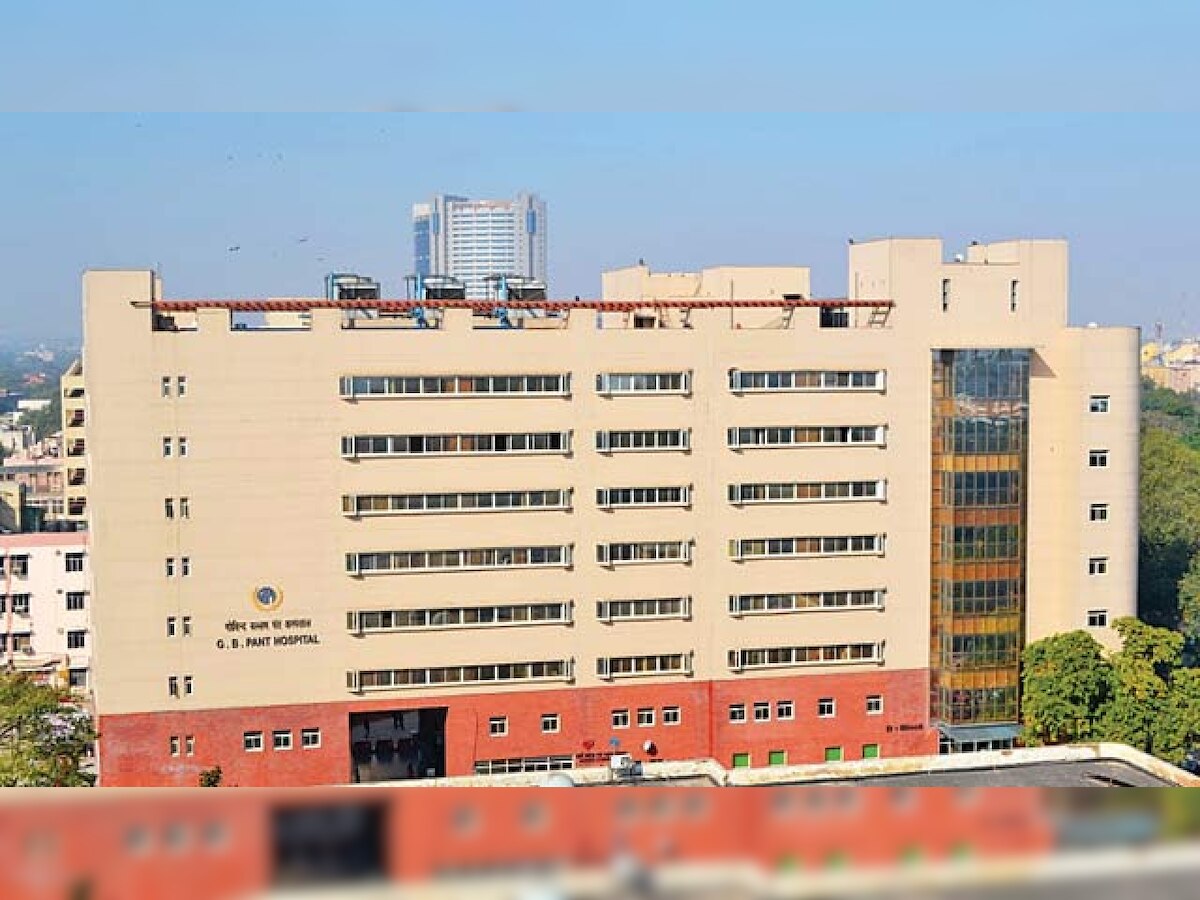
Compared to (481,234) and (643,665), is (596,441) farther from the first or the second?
(481,234)

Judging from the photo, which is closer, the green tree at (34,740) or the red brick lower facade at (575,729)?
the green tree at (34,740)

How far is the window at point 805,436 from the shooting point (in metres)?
6.28

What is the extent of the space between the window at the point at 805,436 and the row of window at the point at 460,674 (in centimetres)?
110

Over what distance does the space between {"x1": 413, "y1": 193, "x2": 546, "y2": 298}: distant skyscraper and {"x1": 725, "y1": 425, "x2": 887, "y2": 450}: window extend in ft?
91.5

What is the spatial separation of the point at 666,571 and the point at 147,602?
6.46 ft

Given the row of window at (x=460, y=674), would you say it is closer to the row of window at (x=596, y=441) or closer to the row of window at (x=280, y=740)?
the row of window at (x=280, y=740)

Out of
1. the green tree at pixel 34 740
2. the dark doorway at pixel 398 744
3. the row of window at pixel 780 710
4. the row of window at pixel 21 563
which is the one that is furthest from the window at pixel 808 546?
the row of window at pixel 21 563

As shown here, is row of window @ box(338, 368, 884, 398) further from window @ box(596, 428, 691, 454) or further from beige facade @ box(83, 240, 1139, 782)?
window @ box(596, 428, 691, 454)

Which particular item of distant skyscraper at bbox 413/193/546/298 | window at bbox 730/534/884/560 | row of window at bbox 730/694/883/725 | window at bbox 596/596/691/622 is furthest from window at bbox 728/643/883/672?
distant skyscraper at bbox 413/193/546/298

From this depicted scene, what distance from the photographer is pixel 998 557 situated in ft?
21.2

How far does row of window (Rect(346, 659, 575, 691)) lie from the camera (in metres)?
6.04

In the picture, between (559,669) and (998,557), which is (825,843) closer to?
(559,669)

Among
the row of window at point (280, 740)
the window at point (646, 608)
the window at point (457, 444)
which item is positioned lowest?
the row of window at point (280, 740)

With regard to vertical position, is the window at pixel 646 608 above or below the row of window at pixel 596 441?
below
